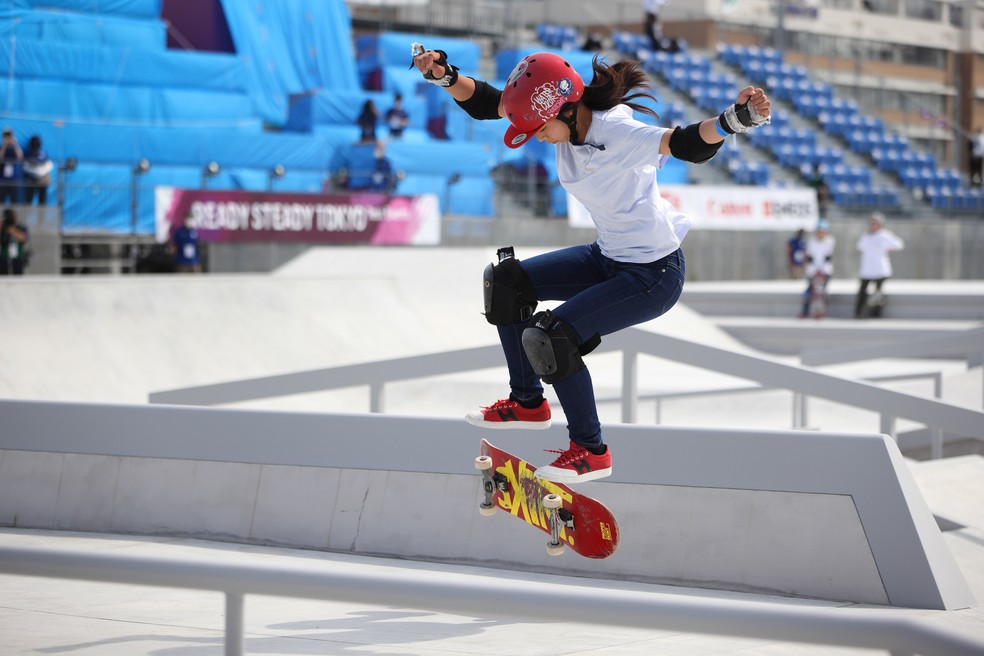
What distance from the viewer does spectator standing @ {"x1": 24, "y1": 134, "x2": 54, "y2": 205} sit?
52.8 ft

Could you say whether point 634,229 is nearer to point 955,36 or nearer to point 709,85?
point 709,85

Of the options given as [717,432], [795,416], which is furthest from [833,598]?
[795,416]

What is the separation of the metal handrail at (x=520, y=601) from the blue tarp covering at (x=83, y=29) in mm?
17489

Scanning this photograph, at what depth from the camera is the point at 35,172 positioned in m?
16.1

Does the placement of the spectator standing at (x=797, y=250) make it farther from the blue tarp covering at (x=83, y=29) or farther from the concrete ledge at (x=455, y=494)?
the concrete ledge at (x=455, y=494)

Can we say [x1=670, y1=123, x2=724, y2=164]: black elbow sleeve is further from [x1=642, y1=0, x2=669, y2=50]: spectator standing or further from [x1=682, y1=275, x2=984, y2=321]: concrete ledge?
[x1=642, y1=0, x2=669, y2=50]: spectator standing

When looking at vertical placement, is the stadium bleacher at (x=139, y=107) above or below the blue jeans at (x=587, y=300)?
above

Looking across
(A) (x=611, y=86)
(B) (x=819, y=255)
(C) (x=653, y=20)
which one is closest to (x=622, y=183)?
(A) (x=611, y=86)

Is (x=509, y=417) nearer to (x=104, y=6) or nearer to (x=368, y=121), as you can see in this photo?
(x=104, y=6)

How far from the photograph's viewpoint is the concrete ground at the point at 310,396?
173 inches

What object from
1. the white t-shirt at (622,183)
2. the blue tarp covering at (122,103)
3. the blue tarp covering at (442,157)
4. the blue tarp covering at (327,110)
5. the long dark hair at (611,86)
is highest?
the blue tarp covering at (327,110)

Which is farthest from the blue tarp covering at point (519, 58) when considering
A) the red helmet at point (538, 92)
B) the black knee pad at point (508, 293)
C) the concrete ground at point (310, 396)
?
the red helmet at point (538, 92)

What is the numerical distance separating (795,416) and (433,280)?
856 cm

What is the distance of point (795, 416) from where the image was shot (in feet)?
30.6
